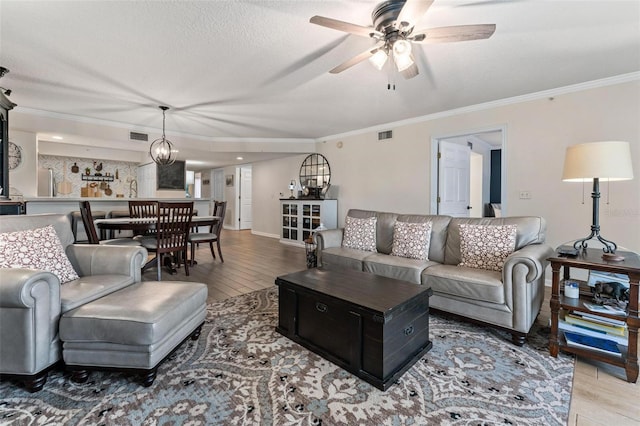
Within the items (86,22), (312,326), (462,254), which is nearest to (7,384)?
(312,326)

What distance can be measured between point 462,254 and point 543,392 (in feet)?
4.51

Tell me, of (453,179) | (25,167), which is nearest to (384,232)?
(453,179)

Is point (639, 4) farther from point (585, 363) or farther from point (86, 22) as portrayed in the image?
point (86, 22)

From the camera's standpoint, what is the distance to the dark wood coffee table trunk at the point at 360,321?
1.70 meters

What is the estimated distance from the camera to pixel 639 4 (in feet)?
6.56

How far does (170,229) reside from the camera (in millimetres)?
3738

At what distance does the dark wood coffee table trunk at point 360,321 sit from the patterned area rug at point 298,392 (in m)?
0.08

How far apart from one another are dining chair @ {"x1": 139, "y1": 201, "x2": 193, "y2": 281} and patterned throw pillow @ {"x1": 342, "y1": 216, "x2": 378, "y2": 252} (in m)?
2.08

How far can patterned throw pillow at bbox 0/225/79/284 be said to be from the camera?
1.83m

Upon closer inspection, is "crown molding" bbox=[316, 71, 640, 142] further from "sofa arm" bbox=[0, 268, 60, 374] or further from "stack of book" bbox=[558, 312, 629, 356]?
"sofa arm" bbox=[0, 268, 60, 374]

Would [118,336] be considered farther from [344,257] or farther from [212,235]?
[212,235]

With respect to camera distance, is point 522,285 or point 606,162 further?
point 522,285

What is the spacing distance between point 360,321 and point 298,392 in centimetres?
52

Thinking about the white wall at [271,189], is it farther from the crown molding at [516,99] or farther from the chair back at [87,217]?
the chair back at [87,217]
